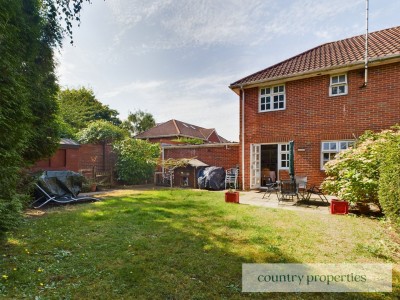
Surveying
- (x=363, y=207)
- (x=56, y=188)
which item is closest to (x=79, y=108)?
(x=56, y=188)

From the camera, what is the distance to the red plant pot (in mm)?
6859

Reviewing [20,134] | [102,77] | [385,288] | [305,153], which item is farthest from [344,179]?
[102,77]

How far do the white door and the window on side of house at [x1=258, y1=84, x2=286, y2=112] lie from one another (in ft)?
7.26

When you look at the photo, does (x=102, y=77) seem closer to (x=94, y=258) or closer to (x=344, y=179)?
(x=94, y=258)

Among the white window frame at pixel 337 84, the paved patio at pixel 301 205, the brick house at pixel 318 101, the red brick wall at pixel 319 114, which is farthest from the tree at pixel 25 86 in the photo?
the white window frame at pixel 337 84

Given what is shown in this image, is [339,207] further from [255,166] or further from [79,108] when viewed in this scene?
[79,108]

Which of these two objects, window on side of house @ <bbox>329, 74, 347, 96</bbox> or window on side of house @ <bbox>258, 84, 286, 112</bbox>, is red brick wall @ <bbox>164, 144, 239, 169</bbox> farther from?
window on side of house @ <bbox>329, 74, 347, 96</bbox>

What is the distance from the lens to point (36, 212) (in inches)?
280

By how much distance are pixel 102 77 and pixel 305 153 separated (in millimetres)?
11800

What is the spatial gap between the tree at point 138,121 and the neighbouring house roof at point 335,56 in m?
35.5

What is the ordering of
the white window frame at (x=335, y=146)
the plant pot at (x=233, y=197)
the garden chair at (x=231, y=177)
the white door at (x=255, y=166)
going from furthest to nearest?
the garden chair at (x=231, y=177) → the white door at (x=255, y=166) → the white window frame at (x=335, y=146) → the plant pot at (x=233, y=197)

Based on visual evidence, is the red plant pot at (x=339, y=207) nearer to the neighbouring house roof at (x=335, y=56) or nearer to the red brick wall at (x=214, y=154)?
the neighbouring house roof at (x=335, y=56)

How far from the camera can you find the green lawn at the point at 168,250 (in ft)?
9.28

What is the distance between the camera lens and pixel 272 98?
12.0 meters
